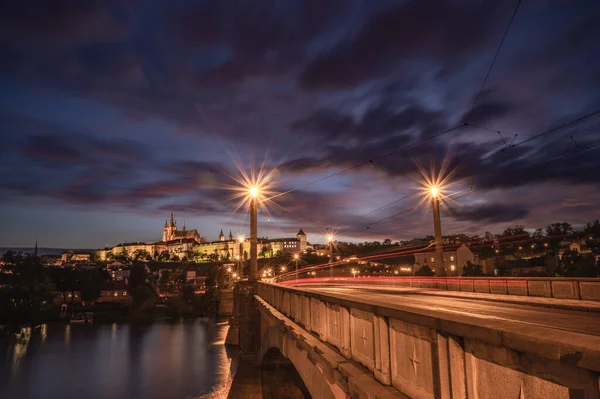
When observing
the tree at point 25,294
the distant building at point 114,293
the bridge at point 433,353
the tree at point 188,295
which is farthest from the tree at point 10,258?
the bridge at point 433,353

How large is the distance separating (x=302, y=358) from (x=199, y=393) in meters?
47.1

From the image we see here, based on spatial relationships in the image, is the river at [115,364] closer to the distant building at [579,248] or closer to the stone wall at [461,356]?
the stone wall at [461,356]

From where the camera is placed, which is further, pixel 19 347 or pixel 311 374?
pixel 19 347

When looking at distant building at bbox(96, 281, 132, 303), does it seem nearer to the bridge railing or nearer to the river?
the river

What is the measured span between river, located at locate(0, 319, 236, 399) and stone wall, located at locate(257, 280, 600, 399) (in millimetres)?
49169

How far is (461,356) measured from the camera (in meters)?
3.59

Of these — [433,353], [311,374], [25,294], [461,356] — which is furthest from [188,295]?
[461,356]

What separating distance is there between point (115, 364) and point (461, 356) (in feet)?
232

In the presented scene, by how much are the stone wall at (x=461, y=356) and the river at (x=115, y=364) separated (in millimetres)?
49169

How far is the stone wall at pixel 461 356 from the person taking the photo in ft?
7.80

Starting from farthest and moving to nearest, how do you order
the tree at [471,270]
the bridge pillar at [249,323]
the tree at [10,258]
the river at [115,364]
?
the tree at [10,258] < the tree at [471,270] < the river at [115,364] < the bridge pillar at [249,323]

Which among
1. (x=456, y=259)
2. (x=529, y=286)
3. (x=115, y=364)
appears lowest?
(x=115, y=364)

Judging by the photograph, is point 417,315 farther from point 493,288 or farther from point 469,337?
point 493,288

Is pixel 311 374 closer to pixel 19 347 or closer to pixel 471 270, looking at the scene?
pixel 471 270
